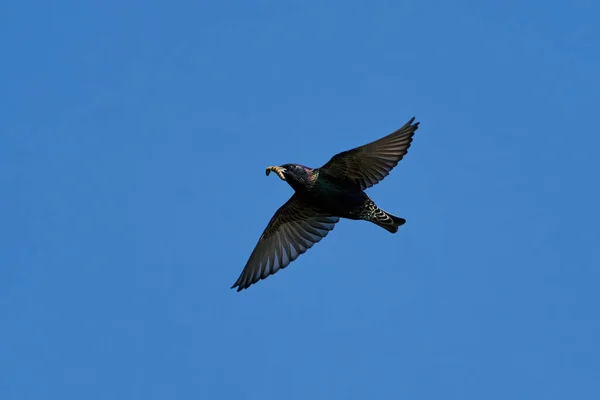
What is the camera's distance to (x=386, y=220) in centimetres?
1730

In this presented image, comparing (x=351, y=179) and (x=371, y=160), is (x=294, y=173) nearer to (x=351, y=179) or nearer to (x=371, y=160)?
(x=351, y=179)

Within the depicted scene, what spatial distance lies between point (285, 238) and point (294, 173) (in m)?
1.79

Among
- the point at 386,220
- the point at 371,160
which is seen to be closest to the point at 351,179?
the point at 371,160

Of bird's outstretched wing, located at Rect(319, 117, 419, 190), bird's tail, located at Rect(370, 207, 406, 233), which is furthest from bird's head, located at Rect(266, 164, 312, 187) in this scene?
bird's tail, located at Rect(370, 207, 406, 233)

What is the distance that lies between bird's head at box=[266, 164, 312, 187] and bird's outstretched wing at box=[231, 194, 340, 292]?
3.10 feet

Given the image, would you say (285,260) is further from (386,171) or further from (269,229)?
(386,171)

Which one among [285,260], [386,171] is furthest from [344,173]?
[285,260]

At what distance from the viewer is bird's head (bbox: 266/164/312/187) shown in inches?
678

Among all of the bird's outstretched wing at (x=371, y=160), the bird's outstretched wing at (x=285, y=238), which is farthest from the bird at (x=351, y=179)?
the bird's outstretched wing at (x=285, y=238)

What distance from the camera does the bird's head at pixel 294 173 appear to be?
17219mm

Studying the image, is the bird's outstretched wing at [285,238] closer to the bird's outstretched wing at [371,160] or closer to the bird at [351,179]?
the bird at [351,179]

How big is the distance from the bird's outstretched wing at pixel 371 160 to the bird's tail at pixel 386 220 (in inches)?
18.0

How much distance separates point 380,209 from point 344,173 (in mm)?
784

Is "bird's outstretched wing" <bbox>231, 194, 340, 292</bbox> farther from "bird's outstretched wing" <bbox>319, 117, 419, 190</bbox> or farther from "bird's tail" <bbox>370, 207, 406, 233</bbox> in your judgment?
Result: "bird's outstretched wing" <bbox>319, 117, 419, 190</bbox>
